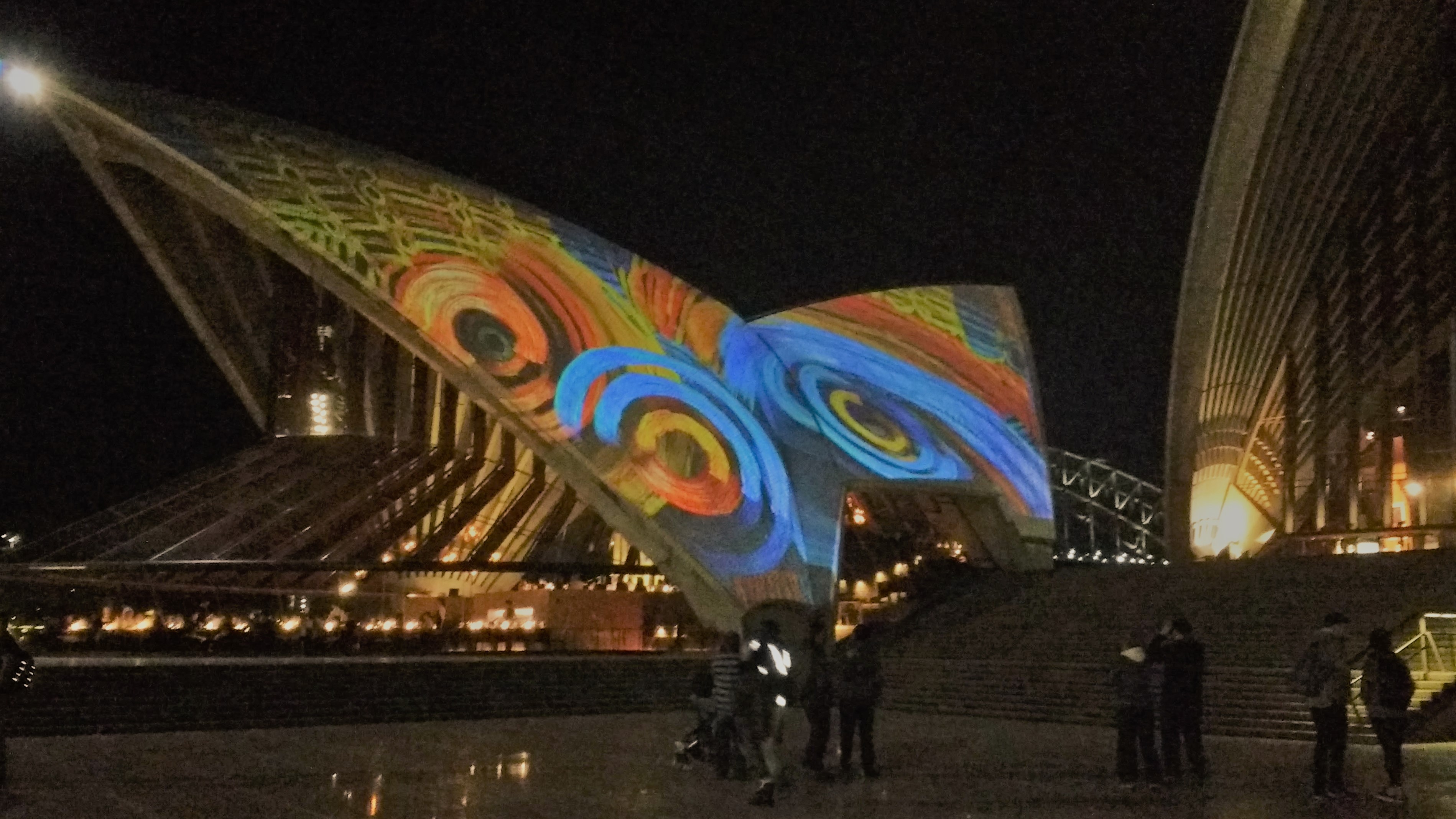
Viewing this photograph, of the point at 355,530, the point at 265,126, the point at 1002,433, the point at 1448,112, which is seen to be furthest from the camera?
the point at 1002,433

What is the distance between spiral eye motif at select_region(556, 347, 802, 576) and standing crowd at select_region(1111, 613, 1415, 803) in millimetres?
12158

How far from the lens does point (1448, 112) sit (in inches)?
1078

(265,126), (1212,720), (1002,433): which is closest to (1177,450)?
(1002,433)

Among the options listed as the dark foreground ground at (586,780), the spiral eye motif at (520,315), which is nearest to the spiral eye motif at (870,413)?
the spiral eye motif at (520,315)

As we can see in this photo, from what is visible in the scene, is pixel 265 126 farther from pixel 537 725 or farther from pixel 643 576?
pixel 537 725

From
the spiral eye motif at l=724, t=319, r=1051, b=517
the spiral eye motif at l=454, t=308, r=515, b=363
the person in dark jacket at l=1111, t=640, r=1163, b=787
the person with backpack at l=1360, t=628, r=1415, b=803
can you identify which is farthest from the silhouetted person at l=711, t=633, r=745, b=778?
the spiral eye motif at l=724, t=319, r=1051, b=517

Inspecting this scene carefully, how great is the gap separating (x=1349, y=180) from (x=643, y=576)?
20.5 m

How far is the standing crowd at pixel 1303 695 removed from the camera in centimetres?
920

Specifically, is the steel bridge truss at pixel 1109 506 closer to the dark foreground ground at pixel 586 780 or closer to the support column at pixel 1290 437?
the support column at pixel 1290 437

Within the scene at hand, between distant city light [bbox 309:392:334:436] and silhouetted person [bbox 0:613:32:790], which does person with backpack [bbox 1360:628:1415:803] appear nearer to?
silhouetted person [bbox 0:613:32:790]

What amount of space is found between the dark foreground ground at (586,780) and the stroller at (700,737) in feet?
0.63

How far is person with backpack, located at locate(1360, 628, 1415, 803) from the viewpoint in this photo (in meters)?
9.12

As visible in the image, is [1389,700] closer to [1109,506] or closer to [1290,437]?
[1290,437]

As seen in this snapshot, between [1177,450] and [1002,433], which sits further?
[1177,450]
